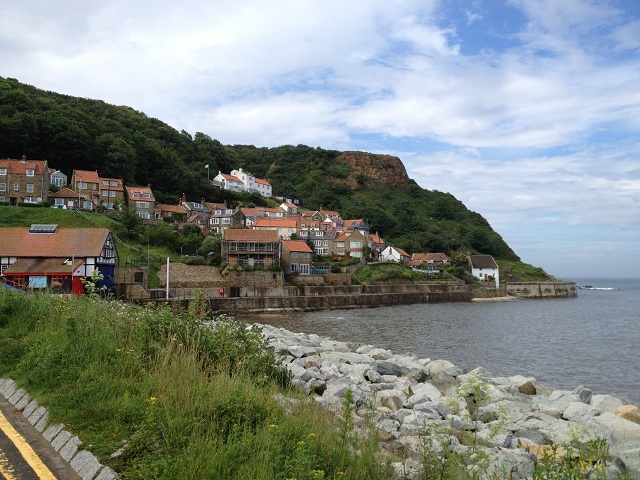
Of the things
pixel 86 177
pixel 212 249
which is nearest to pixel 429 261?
pixel 212 249

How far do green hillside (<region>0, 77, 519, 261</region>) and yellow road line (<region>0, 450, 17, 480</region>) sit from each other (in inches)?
3241

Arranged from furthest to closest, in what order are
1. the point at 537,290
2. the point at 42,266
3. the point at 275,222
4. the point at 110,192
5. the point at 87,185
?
1. the point at 537,290
2. the point at 275,222
3. the point at 110,192
4. the point at 87,185
5. the point at 42,266

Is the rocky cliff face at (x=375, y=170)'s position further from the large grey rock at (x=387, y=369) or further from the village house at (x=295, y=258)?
the large grey rock at (x=387, y=369)

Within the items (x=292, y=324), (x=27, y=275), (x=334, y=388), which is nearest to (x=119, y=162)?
(x=27, y=275)

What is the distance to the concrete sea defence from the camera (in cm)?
768

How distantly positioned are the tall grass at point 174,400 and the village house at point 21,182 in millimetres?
60678

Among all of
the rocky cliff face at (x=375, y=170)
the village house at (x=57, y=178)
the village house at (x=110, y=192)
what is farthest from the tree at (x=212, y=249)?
the rocky cliff face at (x=375, y=170)

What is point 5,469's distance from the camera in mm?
5289

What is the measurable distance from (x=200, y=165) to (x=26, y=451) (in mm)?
112796

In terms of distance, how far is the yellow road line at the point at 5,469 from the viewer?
5.14 metres

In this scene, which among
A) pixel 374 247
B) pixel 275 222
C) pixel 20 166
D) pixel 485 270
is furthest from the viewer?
pixel 374 247

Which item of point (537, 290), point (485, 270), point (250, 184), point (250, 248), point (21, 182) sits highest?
point (250, 184)

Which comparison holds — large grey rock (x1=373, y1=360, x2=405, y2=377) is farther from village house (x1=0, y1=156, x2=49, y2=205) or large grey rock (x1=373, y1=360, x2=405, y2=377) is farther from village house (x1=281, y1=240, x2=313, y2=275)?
village house (x1=0, y1=156, x2=49, y2=205)

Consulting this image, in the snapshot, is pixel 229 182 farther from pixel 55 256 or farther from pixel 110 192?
pixel 55 256
